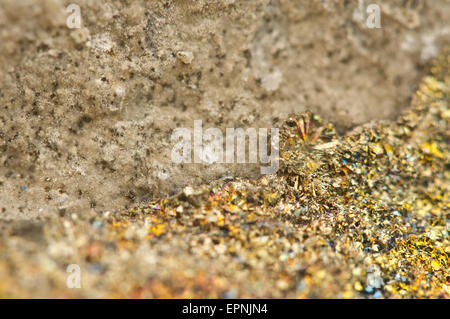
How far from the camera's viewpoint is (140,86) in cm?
277

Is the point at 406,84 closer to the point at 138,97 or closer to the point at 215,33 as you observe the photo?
the point at 215,33

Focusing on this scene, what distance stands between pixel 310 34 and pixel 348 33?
35 centimetres

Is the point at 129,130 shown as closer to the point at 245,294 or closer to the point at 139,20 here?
the point at 139,20

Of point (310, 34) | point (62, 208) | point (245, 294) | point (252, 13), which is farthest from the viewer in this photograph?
point (310, 34)

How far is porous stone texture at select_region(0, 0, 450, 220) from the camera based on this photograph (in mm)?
2510

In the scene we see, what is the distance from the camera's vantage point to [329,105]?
337cm

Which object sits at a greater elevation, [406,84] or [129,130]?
[406,84]

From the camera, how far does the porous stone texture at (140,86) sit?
2.51m

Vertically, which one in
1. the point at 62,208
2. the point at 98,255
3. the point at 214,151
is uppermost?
the point at 214,151

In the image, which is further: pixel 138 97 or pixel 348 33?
pixel 348 33
